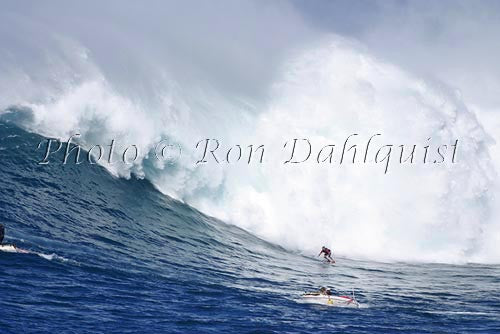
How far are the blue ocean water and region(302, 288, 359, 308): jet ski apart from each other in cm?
42

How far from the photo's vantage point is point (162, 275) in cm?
2367

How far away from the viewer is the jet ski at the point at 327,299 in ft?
76.8

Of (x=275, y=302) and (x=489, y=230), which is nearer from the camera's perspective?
(x=275, y=302)

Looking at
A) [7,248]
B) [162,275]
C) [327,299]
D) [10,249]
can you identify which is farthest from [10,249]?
[327,299]

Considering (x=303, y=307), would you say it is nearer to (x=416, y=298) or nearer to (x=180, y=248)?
(x=416, y=298)

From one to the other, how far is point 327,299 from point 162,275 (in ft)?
22.6

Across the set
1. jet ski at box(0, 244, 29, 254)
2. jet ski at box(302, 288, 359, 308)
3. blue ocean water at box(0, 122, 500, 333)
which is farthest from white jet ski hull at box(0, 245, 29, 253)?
jet ski at box(302, 288, 359, 308)

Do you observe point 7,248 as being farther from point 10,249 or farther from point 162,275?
point 162,275

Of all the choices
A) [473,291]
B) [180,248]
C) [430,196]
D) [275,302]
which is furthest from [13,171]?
[430,196]

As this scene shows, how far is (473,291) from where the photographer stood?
29.1 metres

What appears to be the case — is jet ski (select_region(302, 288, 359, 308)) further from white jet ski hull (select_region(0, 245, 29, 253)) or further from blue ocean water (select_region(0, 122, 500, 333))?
white jet ski hull (select_region(0, 245, 29, 253))

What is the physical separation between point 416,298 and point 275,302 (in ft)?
25.0

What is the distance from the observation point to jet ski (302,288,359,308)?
76.8 ft

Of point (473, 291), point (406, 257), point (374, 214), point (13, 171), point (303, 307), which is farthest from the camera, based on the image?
point (374, 214)
